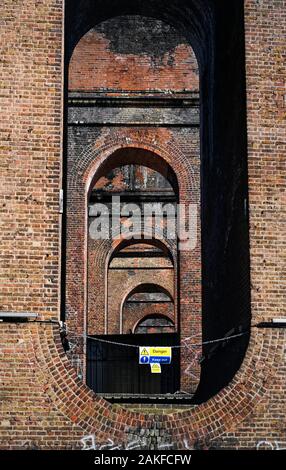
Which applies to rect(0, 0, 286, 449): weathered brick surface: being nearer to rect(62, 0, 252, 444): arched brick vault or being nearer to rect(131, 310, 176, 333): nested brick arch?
rect(62, 0, 252, 444): arched brick vault

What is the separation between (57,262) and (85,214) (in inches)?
366

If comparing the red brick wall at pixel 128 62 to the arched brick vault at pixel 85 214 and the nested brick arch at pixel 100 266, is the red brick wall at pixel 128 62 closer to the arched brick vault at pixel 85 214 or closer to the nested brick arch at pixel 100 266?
the arched brick vault at pixel 85 214

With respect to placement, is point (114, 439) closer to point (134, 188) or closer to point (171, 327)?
point (134, 188)

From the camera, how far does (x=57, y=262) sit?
9.57 m

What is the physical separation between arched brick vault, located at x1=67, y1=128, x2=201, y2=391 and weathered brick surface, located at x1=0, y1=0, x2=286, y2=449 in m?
8.69

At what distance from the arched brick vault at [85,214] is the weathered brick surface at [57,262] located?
342 inches

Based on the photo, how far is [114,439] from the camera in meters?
9.06

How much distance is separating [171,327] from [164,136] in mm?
20946

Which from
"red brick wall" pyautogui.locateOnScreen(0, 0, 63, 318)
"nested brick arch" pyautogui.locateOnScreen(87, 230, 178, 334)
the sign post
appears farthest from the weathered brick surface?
"nested brick arch" pyautogui.locateOnScreen(87, 230, 178, 334)

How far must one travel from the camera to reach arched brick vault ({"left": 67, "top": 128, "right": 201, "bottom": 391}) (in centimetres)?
1880

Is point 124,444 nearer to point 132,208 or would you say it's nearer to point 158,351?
point 158,351

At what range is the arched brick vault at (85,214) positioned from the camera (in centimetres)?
1880

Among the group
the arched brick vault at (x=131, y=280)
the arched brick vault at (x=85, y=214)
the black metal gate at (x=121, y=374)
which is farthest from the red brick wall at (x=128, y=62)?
the black metal gate at (x=121, y=374)
